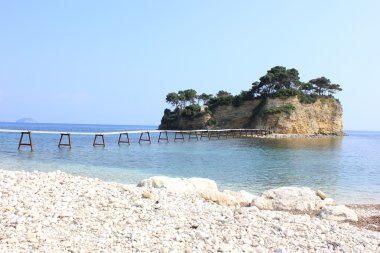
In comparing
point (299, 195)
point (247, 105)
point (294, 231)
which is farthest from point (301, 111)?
point (294, 231)

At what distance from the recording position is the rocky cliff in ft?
222

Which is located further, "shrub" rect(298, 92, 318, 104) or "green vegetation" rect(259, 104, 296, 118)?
"shrub" rect(298, 92, 318, 104)

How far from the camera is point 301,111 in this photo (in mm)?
70312

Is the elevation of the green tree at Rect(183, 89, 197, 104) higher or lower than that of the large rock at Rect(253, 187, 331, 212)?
higher

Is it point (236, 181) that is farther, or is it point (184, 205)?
point (236, 181)

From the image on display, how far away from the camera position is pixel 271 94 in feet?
229

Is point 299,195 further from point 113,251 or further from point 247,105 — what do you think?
point 247,105

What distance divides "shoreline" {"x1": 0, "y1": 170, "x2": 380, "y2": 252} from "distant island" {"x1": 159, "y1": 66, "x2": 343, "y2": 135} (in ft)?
200

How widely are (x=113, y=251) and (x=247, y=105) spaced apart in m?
70.8

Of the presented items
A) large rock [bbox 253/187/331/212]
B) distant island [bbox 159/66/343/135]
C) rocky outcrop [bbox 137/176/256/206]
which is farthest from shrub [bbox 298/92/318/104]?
large rock [bbox 253/187/331/212]

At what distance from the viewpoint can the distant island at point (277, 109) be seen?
224ft

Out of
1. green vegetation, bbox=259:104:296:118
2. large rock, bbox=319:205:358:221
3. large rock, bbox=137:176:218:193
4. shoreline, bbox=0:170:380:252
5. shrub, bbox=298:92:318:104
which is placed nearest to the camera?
shoreline, bbox=0:170:380:252

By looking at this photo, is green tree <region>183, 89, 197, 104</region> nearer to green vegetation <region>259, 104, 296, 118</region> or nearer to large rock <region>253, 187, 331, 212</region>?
green vegetation <region>259, 104, 296, 118</region>

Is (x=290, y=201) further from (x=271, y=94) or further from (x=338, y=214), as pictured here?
(x=271, y=94)
